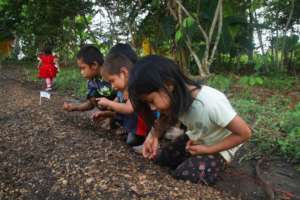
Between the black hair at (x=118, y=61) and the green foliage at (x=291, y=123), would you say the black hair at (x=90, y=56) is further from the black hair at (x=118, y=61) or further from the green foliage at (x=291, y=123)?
the green foliage at (x=291, y=123)

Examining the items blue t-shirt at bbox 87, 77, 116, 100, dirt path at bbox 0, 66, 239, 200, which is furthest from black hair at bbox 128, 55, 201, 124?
blue t-shirt at bbox 87, 77, 116, 100

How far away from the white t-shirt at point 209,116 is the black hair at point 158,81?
4.0 inches

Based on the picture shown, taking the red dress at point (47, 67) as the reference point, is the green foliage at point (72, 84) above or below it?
below

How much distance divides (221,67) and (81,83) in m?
3.40

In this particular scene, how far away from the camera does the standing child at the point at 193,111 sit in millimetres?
1753

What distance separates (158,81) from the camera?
173 cm

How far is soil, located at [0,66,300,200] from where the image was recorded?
196 cm

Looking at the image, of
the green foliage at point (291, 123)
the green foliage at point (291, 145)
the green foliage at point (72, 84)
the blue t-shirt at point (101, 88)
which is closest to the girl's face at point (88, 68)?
the blue t-shirt at point (101, 88)

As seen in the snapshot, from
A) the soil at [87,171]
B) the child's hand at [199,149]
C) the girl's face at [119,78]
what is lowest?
the soil at [87,171]

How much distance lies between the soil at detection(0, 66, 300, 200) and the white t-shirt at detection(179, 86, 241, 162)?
0.29 m

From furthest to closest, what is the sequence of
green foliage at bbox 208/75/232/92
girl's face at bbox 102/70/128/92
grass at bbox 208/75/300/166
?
1. green foliage at bbox 208/75/232/92
2. grass at bbox 208/75/300/166
3. girl's face at bbox 102/70/128/92

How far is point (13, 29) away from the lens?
1362 cm

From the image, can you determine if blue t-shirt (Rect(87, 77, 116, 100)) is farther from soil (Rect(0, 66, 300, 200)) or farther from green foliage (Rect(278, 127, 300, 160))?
green foliage (Rect(278, 127, 300, 160))

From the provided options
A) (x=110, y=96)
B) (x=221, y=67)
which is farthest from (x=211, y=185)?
(x=221, y=67)
